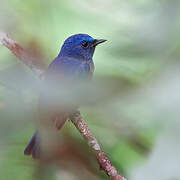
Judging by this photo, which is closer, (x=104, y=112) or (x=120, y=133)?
(x=104, y=112)

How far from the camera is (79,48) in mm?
3820

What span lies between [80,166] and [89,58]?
309 centimetres

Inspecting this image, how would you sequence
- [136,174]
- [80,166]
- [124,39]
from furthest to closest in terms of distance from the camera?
[124,39] → [80,166] → [136,174]

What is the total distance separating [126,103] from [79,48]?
3299 millimetres

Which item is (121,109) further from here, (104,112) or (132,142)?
(132,142)

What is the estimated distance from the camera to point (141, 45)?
0.71 m

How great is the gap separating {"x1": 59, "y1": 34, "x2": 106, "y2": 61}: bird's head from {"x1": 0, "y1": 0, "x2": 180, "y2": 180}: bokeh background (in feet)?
8.74

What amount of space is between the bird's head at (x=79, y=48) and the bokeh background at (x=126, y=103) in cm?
266

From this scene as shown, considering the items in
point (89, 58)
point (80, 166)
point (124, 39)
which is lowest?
point (89, 58)

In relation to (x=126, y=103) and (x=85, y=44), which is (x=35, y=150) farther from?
(x=85, y=44)

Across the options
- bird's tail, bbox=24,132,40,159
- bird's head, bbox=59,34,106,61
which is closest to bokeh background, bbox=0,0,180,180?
bird's tail, bbox=24,132,40,159

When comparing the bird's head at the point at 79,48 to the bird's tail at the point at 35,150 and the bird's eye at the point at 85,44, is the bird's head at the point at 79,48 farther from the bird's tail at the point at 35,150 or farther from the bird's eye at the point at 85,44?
the bird's tail at the point at 35,150

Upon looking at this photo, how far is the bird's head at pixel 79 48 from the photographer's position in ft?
12.2

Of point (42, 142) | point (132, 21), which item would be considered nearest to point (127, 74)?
point (132, 21)
